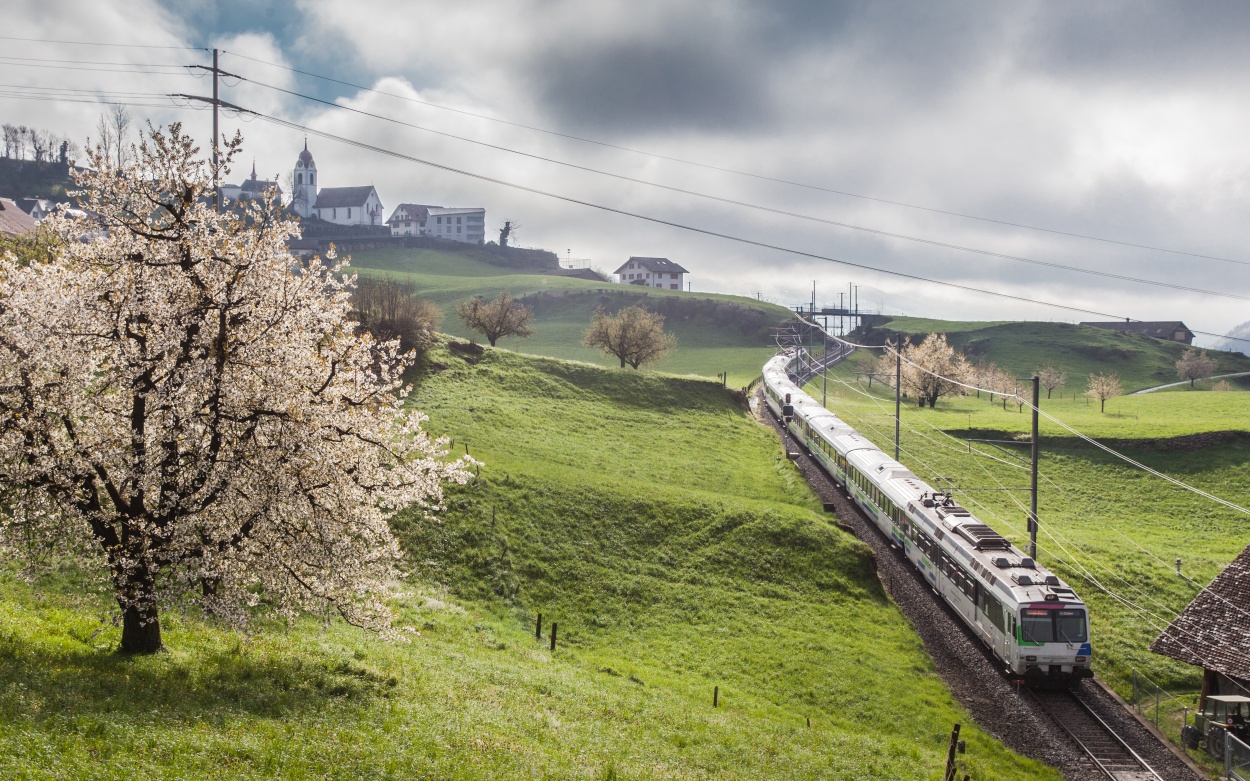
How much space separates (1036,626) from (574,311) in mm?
110663

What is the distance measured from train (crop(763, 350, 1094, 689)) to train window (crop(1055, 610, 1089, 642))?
0.03 meters

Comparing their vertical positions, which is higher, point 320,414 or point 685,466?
point 320,414

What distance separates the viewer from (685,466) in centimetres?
4772

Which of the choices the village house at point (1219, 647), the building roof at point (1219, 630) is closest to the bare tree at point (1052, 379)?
the building roof at point (1219, 630)

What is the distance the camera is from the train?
82.1 feet

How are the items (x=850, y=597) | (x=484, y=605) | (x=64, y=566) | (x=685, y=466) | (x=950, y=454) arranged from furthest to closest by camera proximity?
(x=950, y=454), (x=685, y=466), (x=850, y=597), (x=484, y=605), (x=64, y=566)

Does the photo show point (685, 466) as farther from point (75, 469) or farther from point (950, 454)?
point (75, 469)

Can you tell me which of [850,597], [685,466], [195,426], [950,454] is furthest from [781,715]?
[950,454]

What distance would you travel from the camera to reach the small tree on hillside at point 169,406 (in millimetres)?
13953

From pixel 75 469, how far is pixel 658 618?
20.5m

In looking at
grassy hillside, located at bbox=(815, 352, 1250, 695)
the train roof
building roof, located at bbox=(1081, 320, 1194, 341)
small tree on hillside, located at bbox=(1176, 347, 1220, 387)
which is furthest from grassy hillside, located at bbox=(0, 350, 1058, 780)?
building roof, located at bbox=(1081, 320, 1194, 341)

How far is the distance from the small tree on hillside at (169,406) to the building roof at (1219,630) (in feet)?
83.5

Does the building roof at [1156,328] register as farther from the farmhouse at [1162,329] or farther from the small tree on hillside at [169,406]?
the small tree on hillside at [169,406]

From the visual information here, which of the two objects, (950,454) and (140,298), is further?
(950,454)
